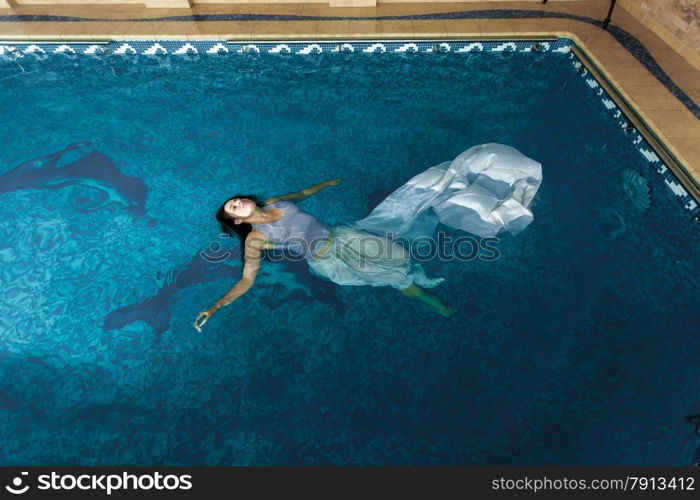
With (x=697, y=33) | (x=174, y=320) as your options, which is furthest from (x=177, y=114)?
(x=697, y=33)

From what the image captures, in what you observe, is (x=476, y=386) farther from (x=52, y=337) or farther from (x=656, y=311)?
(x=52, y=337)

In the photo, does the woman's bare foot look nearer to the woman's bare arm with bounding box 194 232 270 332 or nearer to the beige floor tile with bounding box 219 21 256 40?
the woman's bare arm with bounding box 194 232 270 332

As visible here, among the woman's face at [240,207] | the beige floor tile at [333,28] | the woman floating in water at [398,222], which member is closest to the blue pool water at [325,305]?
the woman floating in water at [398,222]

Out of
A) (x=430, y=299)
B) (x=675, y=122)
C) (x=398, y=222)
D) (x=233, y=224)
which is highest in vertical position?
(x=675, y=122)

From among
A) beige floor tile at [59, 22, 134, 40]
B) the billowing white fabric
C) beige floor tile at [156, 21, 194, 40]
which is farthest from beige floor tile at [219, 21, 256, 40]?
the billowing white fabric

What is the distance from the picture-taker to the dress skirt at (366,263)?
3115 millimetres

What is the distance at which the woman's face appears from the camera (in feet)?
9.71

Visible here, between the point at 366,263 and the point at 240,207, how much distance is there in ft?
3.39

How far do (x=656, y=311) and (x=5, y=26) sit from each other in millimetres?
8847

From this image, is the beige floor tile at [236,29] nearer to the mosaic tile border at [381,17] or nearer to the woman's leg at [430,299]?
the mosaic tile border at [381,17]

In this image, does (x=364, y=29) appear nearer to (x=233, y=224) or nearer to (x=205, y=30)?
(x=205, y=30)

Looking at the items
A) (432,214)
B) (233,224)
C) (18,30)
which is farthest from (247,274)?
(18,30)

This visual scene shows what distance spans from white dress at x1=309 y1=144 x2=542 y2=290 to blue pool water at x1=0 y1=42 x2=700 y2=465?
23 cm

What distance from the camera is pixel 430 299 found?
127 inches
